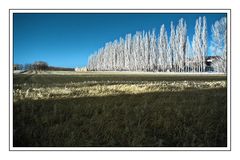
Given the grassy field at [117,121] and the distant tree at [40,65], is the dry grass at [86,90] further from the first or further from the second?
the distant tree at [40,65]

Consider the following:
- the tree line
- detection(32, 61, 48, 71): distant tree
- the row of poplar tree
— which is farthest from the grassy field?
the row of poplar tree

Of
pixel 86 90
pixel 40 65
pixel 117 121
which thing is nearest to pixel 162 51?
pixel 86 90

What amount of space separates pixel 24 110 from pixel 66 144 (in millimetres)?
909

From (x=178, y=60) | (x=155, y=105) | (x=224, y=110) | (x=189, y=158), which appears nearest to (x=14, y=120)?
(x=155, y=105)

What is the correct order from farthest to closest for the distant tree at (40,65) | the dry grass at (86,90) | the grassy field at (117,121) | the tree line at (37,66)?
the dry grass at (86,90) < the distant tree at (40,65) < the tree line at (37,66) < the grassy field at (117,121)

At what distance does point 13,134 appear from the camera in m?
2.84

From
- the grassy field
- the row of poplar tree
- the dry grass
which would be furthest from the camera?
the row of poplar tree

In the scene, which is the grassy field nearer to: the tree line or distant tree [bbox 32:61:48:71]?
the tree line

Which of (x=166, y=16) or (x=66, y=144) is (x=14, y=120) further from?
(x=166, y=16)

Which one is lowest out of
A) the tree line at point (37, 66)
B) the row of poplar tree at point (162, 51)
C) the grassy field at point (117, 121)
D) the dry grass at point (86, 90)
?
the grassy field at point (117, 121)

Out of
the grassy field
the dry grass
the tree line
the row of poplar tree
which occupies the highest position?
the row of poplar tree

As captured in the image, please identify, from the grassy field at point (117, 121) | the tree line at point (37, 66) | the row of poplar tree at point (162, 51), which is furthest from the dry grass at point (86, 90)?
the row of poplar tree at point (162, 51)

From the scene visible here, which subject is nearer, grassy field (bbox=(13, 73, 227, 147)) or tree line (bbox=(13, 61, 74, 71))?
grassy field (bbox=(13, 73, 227, 147))

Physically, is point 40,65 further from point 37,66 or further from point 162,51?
point 162,51
